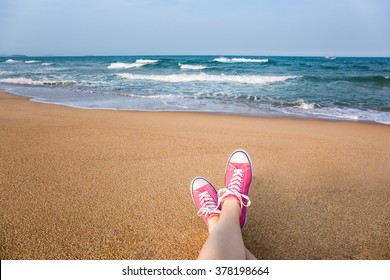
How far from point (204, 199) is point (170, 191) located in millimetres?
355

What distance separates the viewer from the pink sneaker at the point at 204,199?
184cm

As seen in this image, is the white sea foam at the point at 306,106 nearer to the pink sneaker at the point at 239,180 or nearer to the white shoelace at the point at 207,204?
the pink sneaker at the point at 239,180

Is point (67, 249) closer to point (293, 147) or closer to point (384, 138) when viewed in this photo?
point (293, 147)

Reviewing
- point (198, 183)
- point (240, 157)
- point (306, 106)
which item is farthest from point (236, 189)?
point (306, 106)

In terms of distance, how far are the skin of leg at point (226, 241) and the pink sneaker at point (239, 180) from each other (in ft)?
0.39

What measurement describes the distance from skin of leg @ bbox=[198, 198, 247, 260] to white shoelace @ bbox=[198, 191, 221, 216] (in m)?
0.08

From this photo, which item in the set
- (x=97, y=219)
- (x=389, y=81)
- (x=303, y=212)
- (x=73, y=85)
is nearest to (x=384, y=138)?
(x=303, y=212)

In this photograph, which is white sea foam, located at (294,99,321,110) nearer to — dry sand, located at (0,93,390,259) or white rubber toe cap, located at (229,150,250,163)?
dry sand, located at (0,93,390,259)

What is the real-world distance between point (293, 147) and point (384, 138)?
1472 millimetres

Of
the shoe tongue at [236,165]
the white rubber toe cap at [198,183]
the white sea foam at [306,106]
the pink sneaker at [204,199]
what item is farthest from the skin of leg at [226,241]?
the white sea foam at [306,106]

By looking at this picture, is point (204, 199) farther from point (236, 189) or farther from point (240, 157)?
point (240, 157)

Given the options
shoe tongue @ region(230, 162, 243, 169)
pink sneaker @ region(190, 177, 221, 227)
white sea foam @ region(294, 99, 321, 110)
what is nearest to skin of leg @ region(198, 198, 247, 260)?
pink sneaker @ region(190, 177, 221, 227)

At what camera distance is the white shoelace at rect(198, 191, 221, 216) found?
1.84 m
